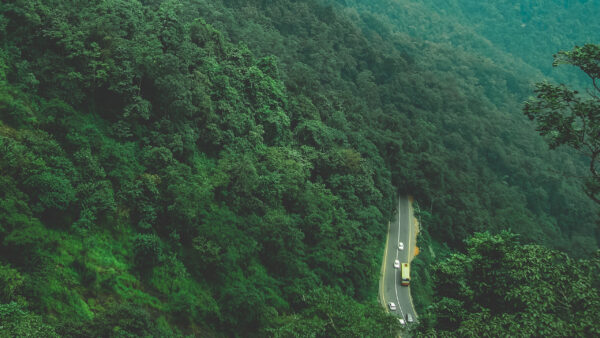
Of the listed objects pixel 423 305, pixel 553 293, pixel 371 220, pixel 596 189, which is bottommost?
pixel 423 305

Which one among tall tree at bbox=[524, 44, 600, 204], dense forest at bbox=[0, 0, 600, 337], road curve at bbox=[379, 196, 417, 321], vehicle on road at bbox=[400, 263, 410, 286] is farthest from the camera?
vehicle on road at bbox=[400, 263, 410, 286]

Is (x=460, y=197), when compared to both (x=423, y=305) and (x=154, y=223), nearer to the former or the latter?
(x=423, y=305)

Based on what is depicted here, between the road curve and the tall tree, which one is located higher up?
the tall tree

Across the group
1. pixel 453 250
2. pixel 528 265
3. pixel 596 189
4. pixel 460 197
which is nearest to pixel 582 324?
pixel 528 265

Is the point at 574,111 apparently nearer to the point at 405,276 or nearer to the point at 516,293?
the point at 516,293

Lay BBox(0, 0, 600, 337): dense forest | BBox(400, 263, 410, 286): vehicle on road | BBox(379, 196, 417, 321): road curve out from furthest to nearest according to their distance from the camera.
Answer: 1. BBox(400, 263, 410, 286): vehicle on road
2. BBox(379, 196, 417, 321): road curve
3. BBox(0, 0, 600, 337): dense forest

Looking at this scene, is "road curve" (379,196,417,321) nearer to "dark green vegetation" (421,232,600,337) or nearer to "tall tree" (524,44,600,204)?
"dark green vegetation" (421,232,600,337)

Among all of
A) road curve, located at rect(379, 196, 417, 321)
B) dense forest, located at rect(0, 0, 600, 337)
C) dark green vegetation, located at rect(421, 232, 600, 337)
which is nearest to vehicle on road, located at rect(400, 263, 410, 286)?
road curve, located at rect(379, 196, 417, 321)
